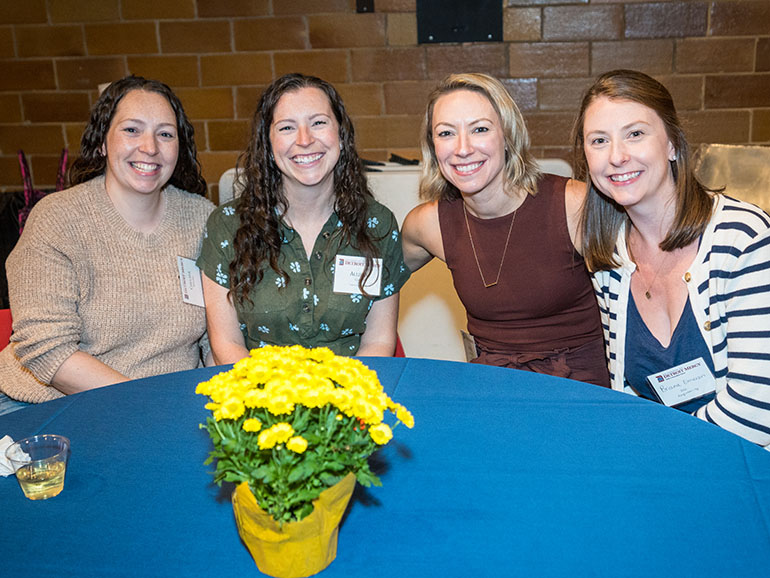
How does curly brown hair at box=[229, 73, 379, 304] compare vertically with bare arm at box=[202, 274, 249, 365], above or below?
above

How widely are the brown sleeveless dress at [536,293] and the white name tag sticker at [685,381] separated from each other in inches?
18.1

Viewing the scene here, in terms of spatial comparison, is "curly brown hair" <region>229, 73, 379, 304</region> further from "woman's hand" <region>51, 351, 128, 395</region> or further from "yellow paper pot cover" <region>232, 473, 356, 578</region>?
"yellow paper pot cover" <region>232, 473, 356, 578</region>

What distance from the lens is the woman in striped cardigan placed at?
165 cm

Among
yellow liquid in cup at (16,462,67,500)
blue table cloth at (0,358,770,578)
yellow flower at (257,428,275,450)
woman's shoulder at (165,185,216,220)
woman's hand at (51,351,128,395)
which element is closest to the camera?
yellow flower at (257,428,275,450)

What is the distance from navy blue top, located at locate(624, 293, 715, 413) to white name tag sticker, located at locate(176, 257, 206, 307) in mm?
1292

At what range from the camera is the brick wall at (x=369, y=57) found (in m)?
4.42

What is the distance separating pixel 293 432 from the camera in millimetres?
918

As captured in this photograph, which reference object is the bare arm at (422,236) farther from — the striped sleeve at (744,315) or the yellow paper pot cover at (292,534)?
the yellow paper pot cover at (292,534)

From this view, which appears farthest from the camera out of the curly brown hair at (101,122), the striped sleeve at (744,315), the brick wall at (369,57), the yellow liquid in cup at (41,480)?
the brick wall at (369,57)

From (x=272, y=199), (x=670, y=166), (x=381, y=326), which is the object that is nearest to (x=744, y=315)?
(x=670, y=166)

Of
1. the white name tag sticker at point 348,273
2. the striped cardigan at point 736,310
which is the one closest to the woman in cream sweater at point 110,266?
the white name tag sticker at point 348,273

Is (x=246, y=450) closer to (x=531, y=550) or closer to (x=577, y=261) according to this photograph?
(x=531, y=550)

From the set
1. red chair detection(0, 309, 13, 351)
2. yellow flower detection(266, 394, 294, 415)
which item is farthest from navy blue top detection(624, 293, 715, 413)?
red chair detection(0, 309, 13, 351)

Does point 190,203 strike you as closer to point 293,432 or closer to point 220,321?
point 220,321
